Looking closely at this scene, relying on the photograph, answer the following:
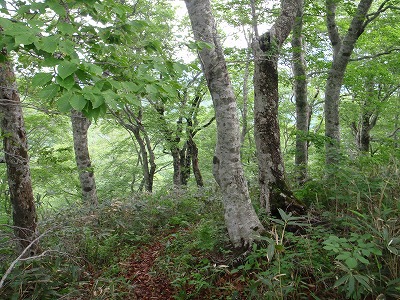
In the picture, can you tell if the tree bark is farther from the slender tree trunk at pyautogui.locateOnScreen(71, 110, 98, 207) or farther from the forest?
the slender tree trunk at pyautogui.locateOnScreen(71, 110, 98, 207)

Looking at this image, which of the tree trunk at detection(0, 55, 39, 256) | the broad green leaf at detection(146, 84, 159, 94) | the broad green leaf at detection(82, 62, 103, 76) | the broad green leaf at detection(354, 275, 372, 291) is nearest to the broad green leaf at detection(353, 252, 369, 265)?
the broad green leaf at detection(354, 275, 372, 291)

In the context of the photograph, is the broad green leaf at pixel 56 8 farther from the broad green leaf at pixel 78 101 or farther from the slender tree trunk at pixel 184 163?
the slender tree trunk at pixel 184 163

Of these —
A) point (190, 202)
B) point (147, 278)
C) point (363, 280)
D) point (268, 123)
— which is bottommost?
point (147, 278)

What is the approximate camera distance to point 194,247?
4898 millimetres

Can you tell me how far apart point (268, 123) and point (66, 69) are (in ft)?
11.8

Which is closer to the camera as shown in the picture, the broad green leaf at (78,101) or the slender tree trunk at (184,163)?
the broad green leaf at (78,101)

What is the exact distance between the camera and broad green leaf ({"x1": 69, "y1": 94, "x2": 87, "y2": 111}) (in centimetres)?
173

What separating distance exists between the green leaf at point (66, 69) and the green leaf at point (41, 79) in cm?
11

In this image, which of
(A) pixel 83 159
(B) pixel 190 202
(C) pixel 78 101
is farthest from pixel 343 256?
(A) pixel 83 159

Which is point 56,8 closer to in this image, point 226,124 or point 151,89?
point 151,89

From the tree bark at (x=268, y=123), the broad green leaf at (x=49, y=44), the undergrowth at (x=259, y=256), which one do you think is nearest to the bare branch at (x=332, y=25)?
the tree bark at (x=268, y=123)

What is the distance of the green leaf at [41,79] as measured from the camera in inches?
72.5

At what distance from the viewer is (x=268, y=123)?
190 inches

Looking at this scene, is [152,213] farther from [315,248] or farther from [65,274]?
[315,248]
